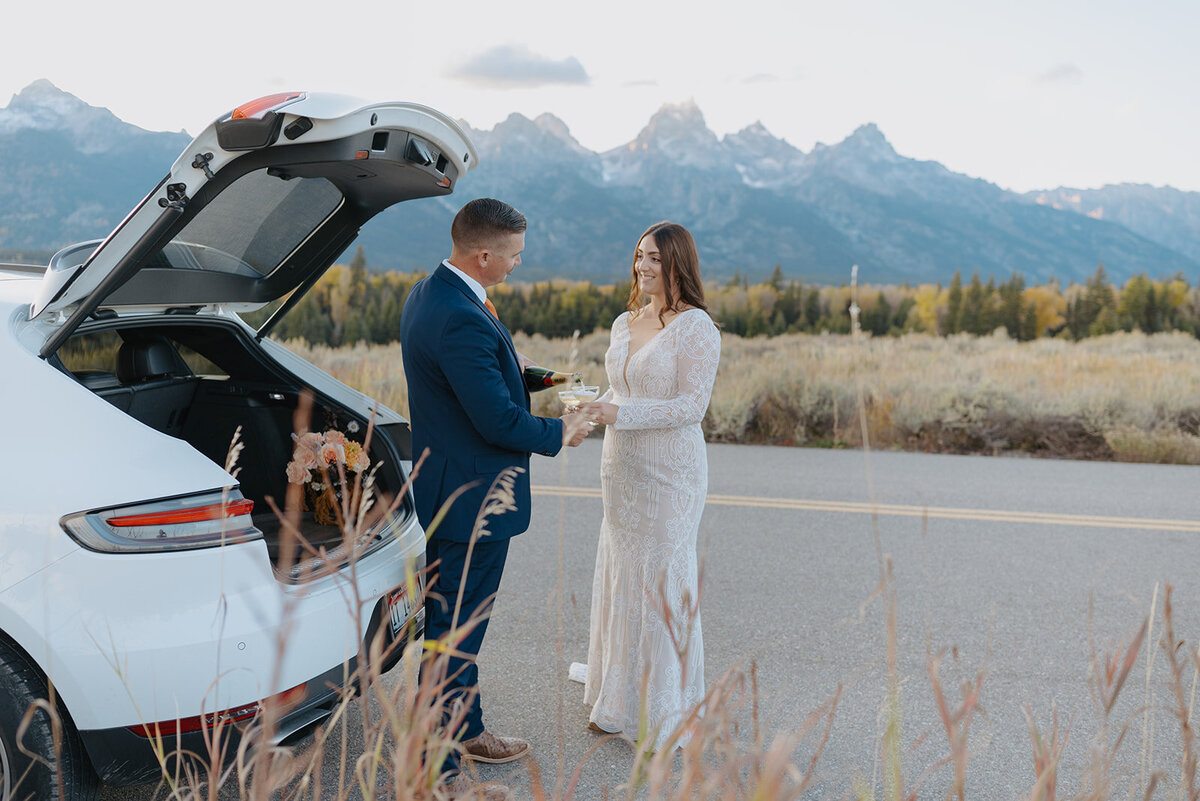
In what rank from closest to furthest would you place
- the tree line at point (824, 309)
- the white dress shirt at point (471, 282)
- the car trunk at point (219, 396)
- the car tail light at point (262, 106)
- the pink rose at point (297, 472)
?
the car tail light at point (262, 106) → the white dress shirt at point (471, 282) → the pink rose at point (297, 472) → the car trunk at point (219, 396) → the tree line at point (824, 309)

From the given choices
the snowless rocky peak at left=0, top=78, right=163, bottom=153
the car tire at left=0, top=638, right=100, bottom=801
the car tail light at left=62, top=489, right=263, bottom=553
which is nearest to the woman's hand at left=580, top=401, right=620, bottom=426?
the car tail light at left=62, top=489, right=263, bottom=553

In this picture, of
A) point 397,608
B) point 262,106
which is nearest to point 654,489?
point 397,608

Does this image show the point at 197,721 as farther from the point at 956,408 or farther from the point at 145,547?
the point at 956,408

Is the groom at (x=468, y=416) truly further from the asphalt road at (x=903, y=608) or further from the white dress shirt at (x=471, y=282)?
the asphalt road at (x=903, y=608)

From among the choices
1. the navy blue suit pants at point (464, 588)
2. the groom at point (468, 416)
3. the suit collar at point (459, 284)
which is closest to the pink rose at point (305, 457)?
the groom at point (468, 416)

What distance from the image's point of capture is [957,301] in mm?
33531

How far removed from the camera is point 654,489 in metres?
3.52

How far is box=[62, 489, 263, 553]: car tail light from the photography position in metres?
2.24

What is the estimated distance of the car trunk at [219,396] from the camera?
3.73m

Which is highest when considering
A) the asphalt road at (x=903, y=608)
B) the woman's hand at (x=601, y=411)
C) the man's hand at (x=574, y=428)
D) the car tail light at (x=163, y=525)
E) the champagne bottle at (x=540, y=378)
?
the champagne bottle at (x=540, y=378)

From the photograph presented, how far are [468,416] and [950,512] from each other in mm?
5195

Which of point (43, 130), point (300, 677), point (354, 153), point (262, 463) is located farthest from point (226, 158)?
point (43, 130)

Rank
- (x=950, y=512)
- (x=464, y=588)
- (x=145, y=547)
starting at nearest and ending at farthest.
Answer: (x=145, y=547), (x=464, y=588), (x=950, y=512)

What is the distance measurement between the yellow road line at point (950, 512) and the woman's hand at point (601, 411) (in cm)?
299
